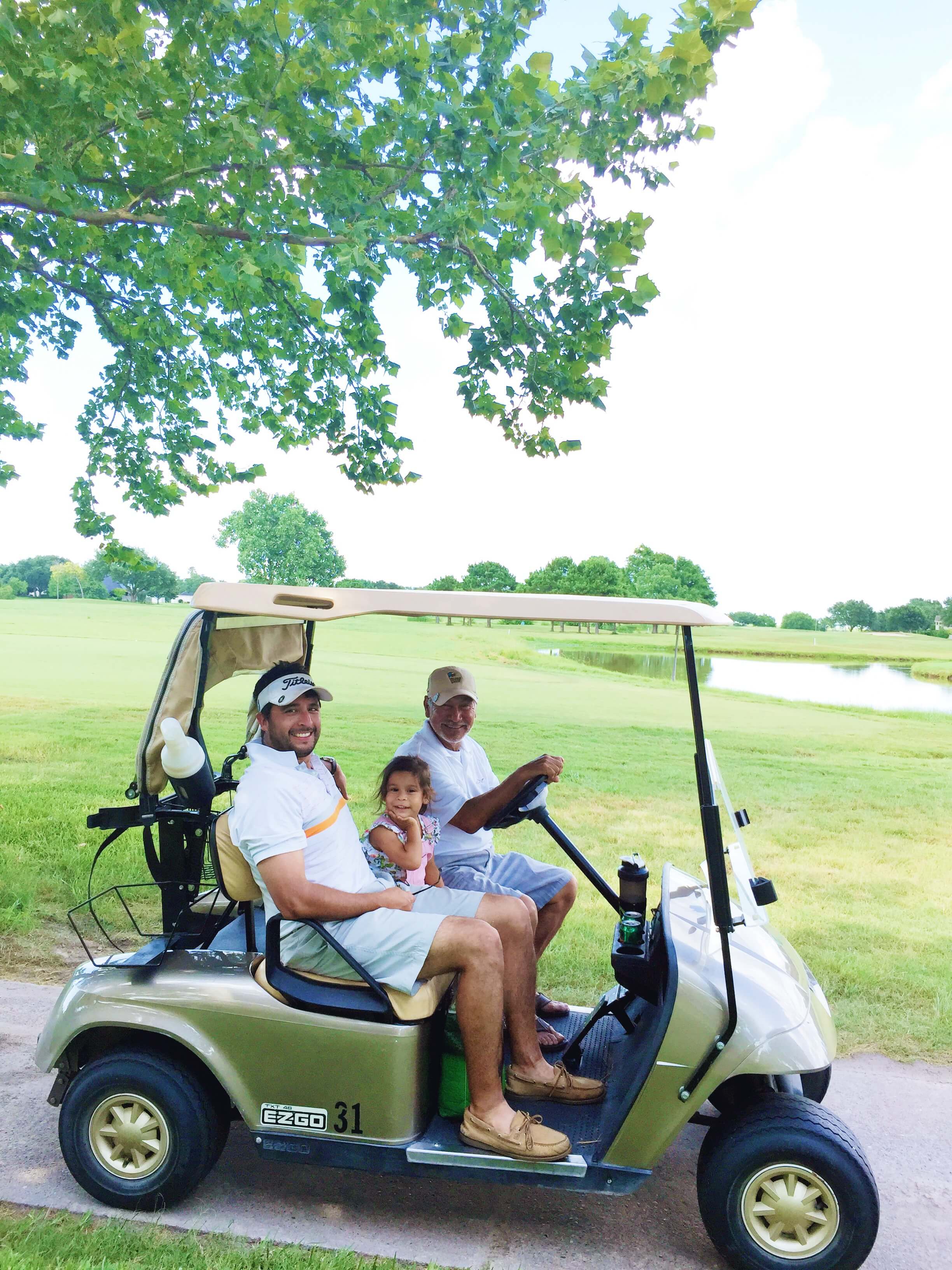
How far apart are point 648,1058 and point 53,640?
2584 centimetres

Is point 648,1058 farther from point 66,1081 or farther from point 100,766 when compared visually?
point 100,766

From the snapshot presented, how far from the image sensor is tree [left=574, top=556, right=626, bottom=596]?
52469mm

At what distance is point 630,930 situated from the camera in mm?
3217

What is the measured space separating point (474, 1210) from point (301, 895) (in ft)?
3.92

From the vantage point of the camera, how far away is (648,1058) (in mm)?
2797

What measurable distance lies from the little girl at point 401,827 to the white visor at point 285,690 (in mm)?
533

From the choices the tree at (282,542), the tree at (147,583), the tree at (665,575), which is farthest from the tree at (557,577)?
the tree at (147,583)

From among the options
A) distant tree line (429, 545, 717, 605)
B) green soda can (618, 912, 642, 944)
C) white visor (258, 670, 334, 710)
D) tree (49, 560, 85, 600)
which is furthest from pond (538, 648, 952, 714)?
tree (49, 560, 85, 600)

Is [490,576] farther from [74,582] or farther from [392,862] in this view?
[392,862]

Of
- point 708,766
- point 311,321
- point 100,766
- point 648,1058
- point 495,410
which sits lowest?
point 100,766

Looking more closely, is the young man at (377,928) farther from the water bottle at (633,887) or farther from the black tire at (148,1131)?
the black tire at (148,1131)

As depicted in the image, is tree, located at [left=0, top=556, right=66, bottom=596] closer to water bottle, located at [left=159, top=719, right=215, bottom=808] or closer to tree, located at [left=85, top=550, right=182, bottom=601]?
tree, located at [left=85, top=550, right=182, bottom=601]

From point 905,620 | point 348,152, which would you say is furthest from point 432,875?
point 905,620

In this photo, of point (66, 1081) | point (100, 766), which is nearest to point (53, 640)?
point (100, 766)
